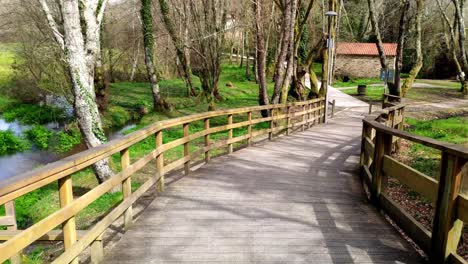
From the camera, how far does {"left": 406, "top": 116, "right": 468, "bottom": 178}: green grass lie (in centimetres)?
870

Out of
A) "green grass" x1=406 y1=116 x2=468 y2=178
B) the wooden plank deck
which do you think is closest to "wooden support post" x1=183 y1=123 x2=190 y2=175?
the wooden plank deck

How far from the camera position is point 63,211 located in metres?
2.94

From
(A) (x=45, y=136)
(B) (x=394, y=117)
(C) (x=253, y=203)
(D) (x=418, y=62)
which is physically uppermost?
(D) (x=418, y=62)

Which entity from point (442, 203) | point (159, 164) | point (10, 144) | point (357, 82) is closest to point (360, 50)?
point (357, 82)

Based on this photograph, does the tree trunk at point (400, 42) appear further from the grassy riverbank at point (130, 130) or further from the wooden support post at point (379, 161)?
the wooden support post at point (379, 161)

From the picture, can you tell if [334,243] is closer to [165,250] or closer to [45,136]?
[165,250]

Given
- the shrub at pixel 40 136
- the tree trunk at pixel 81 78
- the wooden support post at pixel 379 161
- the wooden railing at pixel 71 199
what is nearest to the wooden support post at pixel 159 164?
the wooden railing at pixel 71 199

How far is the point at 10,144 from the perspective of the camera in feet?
53.9

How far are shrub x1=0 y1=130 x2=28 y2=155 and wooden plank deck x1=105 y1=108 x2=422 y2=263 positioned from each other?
39.0 ft

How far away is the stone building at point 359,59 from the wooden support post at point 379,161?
144ft

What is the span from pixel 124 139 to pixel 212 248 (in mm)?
1498

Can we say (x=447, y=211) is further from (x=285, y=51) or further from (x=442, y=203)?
(x=285, y=51)

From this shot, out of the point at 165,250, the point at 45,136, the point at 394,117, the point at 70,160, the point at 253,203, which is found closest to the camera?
the point at 70,160

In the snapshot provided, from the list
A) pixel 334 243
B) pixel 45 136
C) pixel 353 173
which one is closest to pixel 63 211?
pixel 334 243
